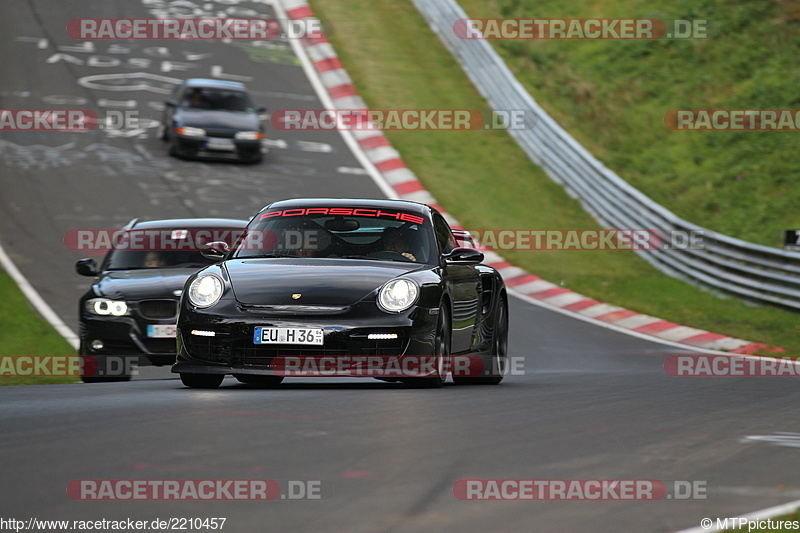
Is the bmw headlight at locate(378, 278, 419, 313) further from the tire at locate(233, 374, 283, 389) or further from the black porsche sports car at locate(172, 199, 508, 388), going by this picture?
the tire at locate(233, 374, 283, 389)

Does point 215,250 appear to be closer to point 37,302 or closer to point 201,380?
point 201,380

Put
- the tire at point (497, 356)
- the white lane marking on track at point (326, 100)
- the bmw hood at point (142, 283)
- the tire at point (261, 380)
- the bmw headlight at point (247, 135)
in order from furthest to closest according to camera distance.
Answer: the bmw headlight at point (247, 135) → the white lane marking on track at point (326, 100) → the bmw hood at point (142, 283) → the tire at point (497, 356) → the tire at point (261, 380)

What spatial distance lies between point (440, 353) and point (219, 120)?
14336 mm

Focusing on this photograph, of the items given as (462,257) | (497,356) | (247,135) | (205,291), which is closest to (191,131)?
(247,135)

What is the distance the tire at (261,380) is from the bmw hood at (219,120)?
1293 cm

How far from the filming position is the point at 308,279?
8.73 m

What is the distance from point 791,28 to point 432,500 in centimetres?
2672

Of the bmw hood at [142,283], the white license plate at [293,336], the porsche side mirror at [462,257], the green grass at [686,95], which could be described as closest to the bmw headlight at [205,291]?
the white license plate at [293,336]

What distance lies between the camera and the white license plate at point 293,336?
8.38 meters

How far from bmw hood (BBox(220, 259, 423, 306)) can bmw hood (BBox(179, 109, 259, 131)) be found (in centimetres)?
1356

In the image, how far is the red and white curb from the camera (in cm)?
1588

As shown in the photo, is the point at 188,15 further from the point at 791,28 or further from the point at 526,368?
the point at 526,368

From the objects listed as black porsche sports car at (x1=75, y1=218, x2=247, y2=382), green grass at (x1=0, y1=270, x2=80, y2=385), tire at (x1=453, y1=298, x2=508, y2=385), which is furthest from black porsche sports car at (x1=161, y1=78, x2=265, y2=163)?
tire at (x1=453, y1=298, x2=508, y2=385)

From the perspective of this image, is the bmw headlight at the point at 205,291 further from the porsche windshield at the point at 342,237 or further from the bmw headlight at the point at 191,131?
the bmw headlight at the point at 191,131
